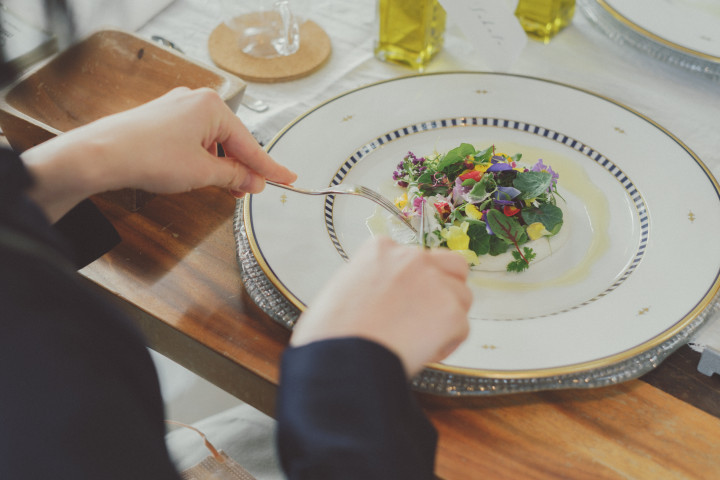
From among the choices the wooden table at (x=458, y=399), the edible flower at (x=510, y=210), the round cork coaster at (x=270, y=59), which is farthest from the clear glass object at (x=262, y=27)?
the edible flower at (x=510, y=210)

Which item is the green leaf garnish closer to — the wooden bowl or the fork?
the fork

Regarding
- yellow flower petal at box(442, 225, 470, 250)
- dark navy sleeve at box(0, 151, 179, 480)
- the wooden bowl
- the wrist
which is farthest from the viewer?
the wooden bowl

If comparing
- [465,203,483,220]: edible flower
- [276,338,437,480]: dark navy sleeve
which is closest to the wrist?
[276,338,437,480]: dark navy sleeve

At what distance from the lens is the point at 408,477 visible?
417 millimetres

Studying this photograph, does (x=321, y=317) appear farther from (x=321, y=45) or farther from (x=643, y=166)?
(x=321, y=45)

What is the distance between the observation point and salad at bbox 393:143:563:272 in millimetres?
687

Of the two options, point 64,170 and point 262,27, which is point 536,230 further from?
point 262,27

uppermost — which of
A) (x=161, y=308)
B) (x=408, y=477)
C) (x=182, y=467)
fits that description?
(x=408, y=477)

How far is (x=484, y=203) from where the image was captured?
712 millimetres

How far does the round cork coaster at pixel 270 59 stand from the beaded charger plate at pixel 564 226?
0.63ft

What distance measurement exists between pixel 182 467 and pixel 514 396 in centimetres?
40

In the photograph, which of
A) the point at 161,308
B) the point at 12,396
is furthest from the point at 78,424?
the point at 161,308

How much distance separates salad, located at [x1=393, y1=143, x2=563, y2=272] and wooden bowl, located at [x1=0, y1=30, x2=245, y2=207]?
26 centimetres

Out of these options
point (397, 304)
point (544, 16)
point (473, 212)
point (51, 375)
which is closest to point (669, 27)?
point (544, 16)
